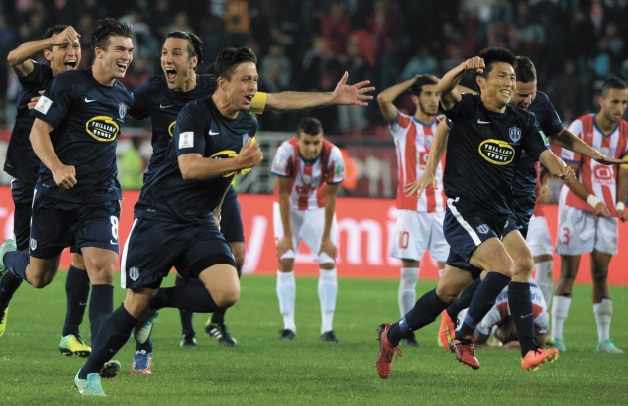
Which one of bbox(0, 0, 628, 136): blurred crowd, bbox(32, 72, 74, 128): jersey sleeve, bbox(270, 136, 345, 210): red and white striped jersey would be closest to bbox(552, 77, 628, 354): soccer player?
bbox(270, 136, 345, 210): red and white striped jersey

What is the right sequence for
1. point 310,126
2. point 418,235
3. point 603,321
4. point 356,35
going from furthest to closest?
point 356,35
point 310,126
point 418,235
point 603,321

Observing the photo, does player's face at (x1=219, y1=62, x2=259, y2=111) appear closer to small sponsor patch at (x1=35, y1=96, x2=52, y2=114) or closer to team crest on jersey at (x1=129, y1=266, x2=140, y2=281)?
team crest on jersey at (x1=129, y1=266, x2=140, y2=281)

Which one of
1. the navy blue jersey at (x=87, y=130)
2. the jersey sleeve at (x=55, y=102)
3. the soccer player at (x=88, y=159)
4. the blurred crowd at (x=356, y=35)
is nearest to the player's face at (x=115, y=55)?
the soccer player at (x=88, y=159)

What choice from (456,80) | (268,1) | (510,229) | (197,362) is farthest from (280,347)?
(268,1)

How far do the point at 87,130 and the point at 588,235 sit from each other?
5032mm

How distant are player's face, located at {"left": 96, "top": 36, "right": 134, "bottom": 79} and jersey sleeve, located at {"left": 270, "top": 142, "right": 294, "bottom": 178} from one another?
366 centimetres

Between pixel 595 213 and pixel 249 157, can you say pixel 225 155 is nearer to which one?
pixel 249 157

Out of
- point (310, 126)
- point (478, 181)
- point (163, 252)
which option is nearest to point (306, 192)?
point (310, 126)

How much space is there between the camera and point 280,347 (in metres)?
10.2

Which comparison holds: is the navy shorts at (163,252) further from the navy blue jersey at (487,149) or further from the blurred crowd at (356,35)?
the blurred crowd at (356,35)

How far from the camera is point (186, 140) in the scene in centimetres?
647

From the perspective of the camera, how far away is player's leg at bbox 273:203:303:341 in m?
11.2

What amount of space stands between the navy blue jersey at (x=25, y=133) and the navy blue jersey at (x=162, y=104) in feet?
Result: 3.19

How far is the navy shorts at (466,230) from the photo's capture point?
795cm
